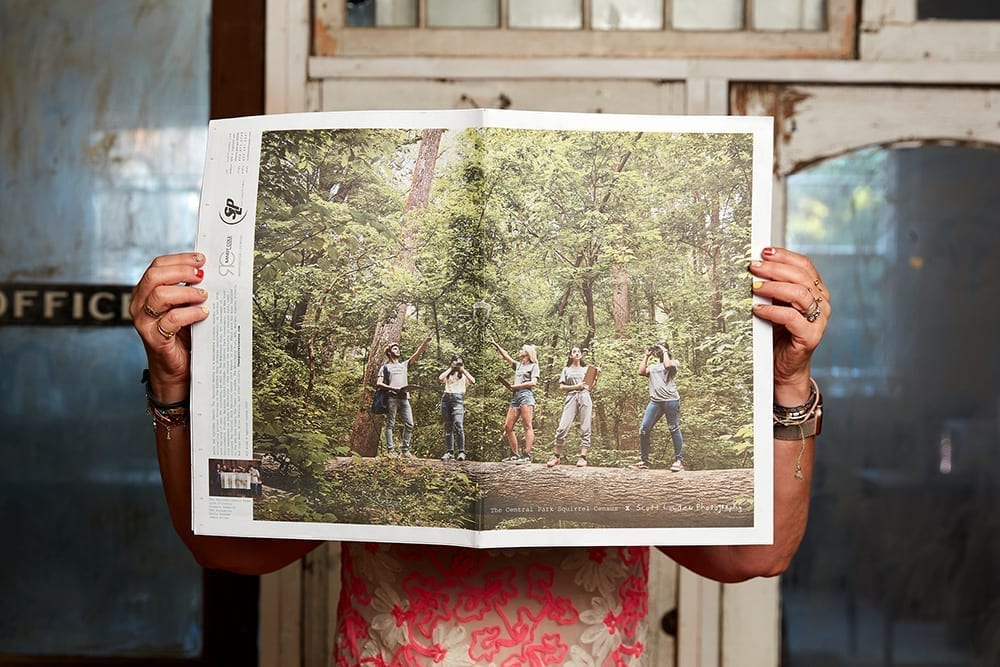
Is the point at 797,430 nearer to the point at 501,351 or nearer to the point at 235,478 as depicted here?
the point at 501,351

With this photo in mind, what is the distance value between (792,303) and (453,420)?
0.33 m

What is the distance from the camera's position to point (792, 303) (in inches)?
34.9

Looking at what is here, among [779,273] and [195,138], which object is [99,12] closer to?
[195,138]

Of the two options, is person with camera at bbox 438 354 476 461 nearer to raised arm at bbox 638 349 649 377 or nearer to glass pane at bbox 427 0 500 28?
raised arm at bbox 638 349 649 377

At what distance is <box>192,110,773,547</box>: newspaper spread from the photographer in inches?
34.6

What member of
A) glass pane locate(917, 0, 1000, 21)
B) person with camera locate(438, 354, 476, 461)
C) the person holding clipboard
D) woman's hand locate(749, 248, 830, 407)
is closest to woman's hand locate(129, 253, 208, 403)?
person with camera locate(438, 354, 476, 461)

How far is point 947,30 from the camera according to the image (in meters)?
1.62

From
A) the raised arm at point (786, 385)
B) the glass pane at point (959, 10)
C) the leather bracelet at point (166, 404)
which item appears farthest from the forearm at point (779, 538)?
the glass pane at point (959, 10)

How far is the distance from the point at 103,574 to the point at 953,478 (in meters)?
1.50

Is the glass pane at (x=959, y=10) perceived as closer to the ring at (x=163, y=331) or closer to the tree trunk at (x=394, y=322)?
the tree trunk at (x=394, y=322)

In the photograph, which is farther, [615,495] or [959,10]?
[959,10]

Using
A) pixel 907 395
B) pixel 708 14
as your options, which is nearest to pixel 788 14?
pixel 708 14

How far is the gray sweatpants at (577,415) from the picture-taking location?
888 millimetres

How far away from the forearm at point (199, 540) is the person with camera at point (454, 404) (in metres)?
0.25
